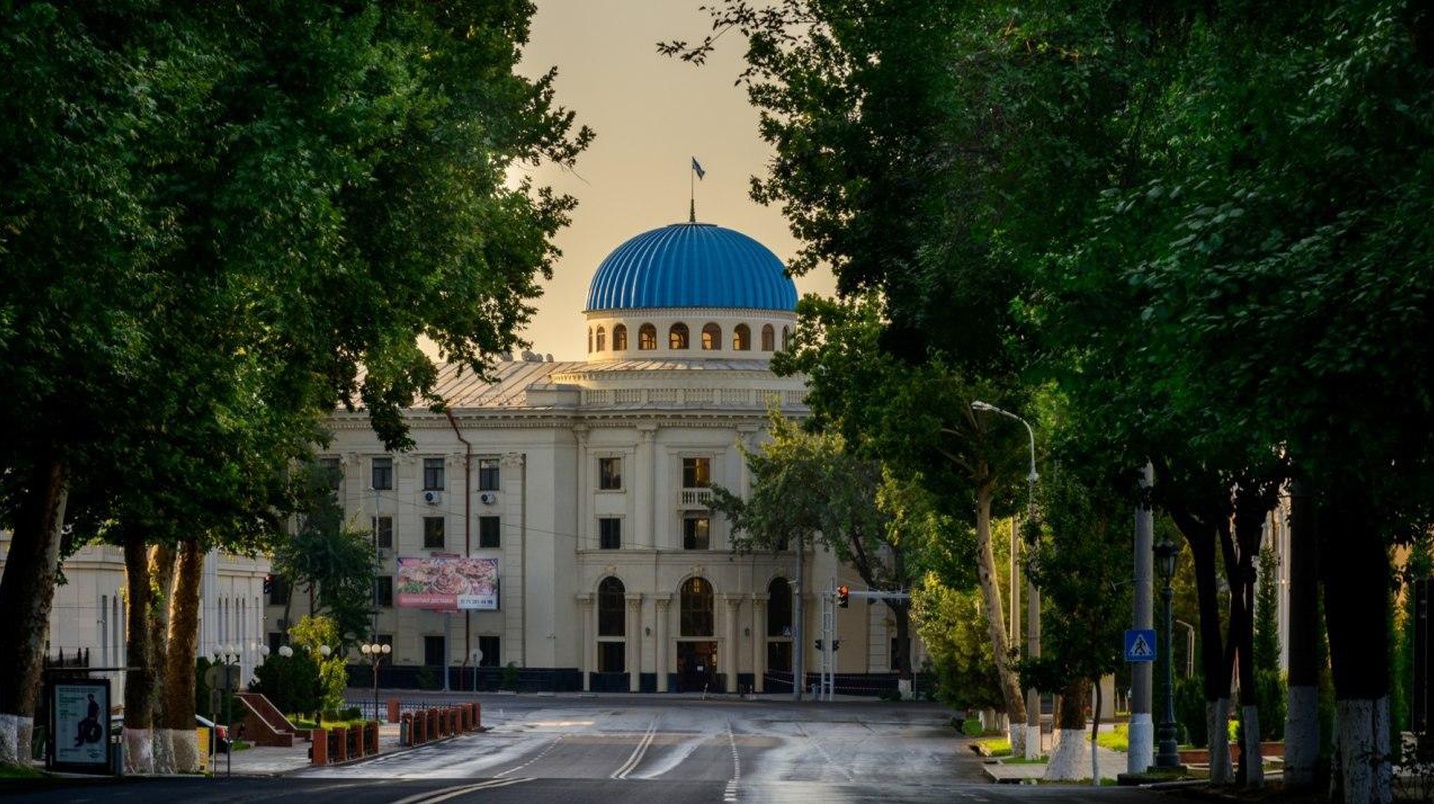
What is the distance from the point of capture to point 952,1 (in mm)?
28531

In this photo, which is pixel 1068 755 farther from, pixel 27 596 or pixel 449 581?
pixel 449 581

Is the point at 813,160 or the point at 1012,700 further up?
the point at 813,160

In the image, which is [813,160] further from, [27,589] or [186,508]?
[27,589]

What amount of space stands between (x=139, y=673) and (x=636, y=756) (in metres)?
20.3

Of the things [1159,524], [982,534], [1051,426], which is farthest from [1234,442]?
[982,534]

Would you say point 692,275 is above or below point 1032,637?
above

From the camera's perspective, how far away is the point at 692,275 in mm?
117688

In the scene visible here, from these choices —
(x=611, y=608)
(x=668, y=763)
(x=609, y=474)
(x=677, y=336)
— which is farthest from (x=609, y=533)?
(x=668, y=763)

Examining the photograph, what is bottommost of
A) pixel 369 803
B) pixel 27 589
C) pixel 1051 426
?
pixel 369 803

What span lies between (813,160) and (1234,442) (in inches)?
627

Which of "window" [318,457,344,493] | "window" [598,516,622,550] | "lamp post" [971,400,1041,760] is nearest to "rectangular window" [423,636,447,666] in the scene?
"window" [318,457,344,493]

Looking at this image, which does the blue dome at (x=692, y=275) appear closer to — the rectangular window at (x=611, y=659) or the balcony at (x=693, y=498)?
the balcony at (x=693, y=498)

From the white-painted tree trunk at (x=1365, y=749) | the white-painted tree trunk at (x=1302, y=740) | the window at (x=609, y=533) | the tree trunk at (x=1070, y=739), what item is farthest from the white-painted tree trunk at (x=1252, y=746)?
the window at (x=609, y=533)

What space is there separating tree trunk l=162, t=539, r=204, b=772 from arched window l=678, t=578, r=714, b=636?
68497 mm
